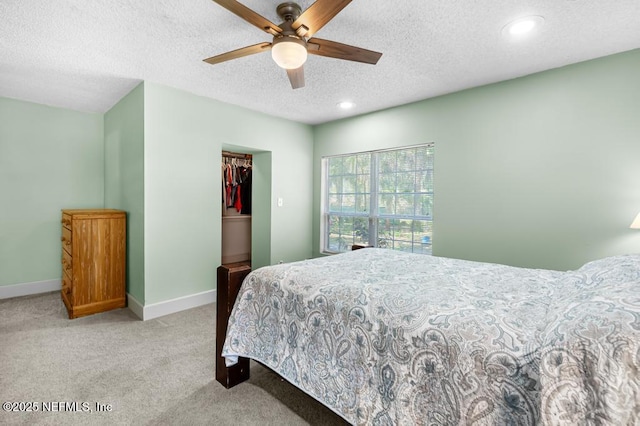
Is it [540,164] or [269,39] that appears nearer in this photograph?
[269,39]

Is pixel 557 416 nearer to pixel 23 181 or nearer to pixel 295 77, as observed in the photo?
pixel 295 77

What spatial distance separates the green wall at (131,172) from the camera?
312cm

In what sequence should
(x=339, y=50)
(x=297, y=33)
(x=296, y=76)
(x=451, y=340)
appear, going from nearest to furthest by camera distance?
1. (x=451, y=340)
2. (x=297, y=33)
3. (x=339, y=50)
4. (x=296, y=76)

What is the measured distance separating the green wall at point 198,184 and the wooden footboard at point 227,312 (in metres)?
1.57

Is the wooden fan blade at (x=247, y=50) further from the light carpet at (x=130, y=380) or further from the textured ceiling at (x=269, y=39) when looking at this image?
the light carpet at (x=130, y=380)

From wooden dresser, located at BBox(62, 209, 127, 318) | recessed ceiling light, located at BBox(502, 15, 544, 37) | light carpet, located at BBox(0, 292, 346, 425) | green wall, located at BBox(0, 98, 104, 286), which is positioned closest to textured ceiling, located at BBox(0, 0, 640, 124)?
recessed ceiling light, located at BBox(502, 15, 544, 37)

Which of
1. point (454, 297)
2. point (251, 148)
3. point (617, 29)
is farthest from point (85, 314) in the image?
point (617, 29)

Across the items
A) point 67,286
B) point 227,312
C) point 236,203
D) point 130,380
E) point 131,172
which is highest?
point 131,172

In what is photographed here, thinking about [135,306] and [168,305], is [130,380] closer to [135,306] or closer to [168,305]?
[168,305]

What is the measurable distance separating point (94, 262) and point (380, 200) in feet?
11.3

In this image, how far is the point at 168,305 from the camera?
3.24 metres

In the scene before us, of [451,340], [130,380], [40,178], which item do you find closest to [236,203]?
[40,178]

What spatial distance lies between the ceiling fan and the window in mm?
1957

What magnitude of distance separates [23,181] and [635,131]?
636cm
